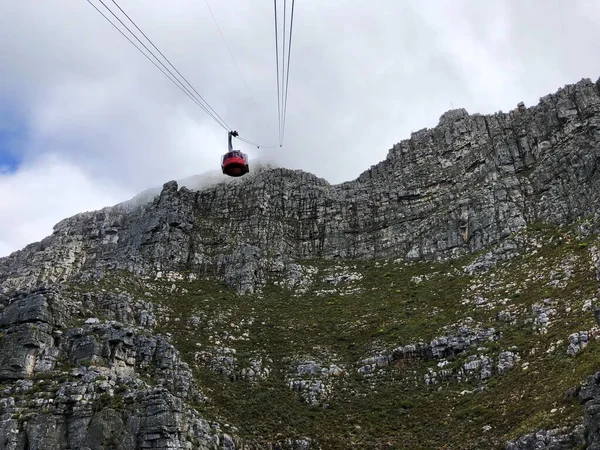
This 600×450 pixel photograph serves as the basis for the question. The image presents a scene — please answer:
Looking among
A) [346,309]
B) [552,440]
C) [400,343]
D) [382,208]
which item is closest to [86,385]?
[400,343]

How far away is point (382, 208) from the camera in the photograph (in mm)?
87188

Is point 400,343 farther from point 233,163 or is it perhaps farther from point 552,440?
point 233,163

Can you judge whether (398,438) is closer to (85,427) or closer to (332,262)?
(85,427)

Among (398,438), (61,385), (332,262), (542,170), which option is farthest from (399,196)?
(61,385)

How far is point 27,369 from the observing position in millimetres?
43531

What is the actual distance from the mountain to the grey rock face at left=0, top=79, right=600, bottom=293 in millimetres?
331

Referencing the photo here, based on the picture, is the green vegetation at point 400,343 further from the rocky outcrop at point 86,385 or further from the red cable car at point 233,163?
the red cable car at point 233,163

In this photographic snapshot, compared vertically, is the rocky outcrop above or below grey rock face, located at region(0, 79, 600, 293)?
below

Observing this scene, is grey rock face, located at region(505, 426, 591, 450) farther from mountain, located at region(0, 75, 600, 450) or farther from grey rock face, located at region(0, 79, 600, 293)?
grey rock face, located at region(0, 79, 600, 293)

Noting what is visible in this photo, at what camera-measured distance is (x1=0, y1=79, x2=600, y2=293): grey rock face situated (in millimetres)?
69250

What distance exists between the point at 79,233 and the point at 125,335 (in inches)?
2364

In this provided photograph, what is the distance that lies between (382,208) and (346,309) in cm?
2577

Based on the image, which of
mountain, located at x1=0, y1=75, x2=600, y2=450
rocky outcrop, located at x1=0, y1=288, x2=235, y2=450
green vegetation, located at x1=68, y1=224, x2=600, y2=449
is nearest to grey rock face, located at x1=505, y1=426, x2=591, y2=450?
mountain, located at x1=0, y1=75, x2=600, y2=450

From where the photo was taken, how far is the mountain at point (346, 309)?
41031 millimetres
